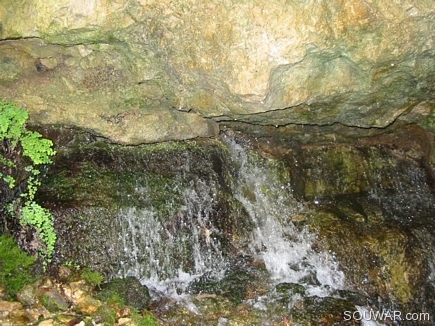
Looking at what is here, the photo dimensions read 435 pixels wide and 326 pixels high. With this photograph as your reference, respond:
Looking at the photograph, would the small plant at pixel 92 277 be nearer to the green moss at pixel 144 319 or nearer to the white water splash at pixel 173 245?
the white water splash at pixel 173 245

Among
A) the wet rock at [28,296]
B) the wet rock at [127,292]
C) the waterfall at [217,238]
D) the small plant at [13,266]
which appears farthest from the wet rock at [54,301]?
the waterfall at [217,238]

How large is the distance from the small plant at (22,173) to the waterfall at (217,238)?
54.3 inches

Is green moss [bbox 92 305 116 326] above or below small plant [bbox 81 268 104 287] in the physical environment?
below

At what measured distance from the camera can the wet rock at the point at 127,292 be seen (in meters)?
6.55

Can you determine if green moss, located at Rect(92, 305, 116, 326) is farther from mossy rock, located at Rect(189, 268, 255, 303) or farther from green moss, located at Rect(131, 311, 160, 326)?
mossy rock, located at Rect(189, 268, 255, 303)

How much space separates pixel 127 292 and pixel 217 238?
2.18 metres

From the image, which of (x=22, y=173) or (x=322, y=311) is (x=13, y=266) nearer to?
(x=22, y=173)

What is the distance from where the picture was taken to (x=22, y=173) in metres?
7.09

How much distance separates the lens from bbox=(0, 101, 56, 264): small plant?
21.1 feet

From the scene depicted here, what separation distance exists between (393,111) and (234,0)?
13.5ft

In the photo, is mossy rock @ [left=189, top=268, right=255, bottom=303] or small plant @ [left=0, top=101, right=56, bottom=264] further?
mossy rock @ [left=189, top=268, right=255, bottom=303]

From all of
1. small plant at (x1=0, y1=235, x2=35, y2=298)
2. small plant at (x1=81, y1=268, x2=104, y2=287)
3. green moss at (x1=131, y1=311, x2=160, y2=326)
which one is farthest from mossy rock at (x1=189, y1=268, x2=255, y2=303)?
small plant at (x1=0, y1=235, x2=35, y2=298)

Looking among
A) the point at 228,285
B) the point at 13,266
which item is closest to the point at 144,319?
the point at 228,285

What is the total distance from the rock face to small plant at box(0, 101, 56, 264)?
0.87 metres
